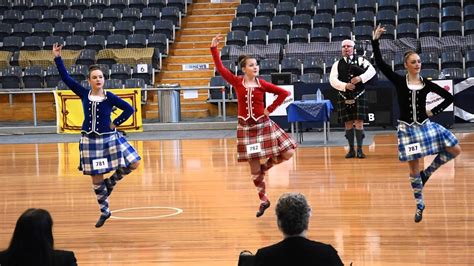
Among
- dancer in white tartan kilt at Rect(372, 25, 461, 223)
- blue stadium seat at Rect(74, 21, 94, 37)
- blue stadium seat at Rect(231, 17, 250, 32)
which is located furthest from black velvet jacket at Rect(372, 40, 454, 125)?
blue stadium seat at Rect(74, 21, 94, 37)

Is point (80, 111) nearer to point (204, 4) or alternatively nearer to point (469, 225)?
point (204, 4)

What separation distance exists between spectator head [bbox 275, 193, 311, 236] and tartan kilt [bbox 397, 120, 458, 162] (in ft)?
12.7

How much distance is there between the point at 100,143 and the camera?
7.58 metres

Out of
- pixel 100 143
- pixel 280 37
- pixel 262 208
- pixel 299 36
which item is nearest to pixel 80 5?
pixel 280 37

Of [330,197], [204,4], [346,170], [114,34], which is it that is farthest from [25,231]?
[204,4]

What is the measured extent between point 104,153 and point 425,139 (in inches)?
117

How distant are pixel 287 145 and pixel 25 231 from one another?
4987mm

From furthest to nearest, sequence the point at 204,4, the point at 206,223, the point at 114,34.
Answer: the point at 204,4, the point at 114,34, the point at 206,223

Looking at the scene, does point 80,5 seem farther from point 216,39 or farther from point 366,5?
point 216,39

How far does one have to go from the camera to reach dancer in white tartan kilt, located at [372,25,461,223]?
288 inches

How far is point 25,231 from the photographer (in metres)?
3.34


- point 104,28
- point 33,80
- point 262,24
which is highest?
point 104,28

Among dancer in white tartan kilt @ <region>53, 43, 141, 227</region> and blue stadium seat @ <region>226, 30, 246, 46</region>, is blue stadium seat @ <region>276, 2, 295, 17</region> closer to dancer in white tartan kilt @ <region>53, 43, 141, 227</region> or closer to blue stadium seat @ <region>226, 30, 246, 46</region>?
blue stadium seat @ <region>226, 30, 246, 46</region>

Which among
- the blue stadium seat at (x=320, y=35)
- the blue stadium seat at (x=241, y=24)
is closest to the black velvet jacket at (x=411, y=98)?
the blue stadium seat at (x=320, y=35)
